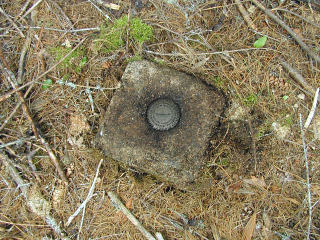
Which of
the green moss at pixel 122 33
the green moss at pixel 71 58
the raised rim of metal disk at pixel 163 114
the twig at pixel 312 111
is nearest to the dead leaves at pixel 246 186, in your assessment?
the twig at pixel 312 111

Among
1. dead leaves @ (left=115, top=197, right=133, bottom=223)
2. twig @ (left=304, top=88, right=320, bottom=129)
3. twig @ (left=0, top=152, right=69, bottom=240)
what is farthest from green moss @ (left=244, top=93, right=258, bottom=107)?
twig @ (left=0, top=152, right=69, bottom=240)

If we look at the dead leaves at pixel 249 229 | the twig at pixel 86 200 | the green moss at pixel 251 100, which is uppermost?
the green moss at pixel 251 100

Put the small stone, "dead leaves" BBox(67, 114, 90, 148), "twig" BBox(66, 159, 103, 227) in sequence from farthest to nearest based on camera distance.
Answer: "dead leaves" BBox(67, 114, 90, 148) < "twig" BBox(66, 159, 103, 227) < the small stone

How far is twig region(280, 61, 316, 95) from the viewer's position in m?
2.67

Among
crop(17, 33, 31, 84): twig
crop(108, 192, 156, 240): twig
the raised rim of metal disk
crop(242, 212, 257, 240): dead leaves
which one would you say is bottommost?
crop(242, 212, 257, 240): dead leaves

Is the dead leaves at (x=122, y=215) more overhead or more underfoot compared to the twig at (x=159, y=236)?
more overhead

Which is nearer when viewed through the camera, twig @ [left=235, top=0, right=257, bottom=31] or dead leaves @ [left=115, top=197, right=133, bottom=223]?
dead leaves @ [left=115, top=197, right=133, bottom=223]

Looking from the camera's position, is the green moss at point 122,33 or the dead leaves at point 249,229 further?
the green moss at point 122,33

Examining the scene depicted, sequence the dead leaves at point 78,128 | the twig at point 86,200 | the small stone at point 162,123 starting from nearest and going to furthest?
1. the small stone at point 162,123
2. the twig at point 86,200
3. the dead leaves at point 78,128

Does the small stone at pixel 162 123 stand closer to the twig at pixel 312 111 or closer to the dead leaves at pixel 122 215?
the dead leaves at pixel 122 215

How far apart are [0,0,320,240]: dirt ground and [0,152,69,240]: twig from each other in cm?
1

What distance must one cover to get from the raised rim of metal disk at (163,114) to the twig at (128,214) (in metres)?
0.84

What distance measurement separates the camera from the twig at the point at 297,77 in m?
2.67

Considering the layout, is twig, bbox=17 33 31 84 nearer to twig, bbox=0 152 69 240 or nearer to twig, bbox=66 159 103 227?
twig, bbox=0 152 69 240
